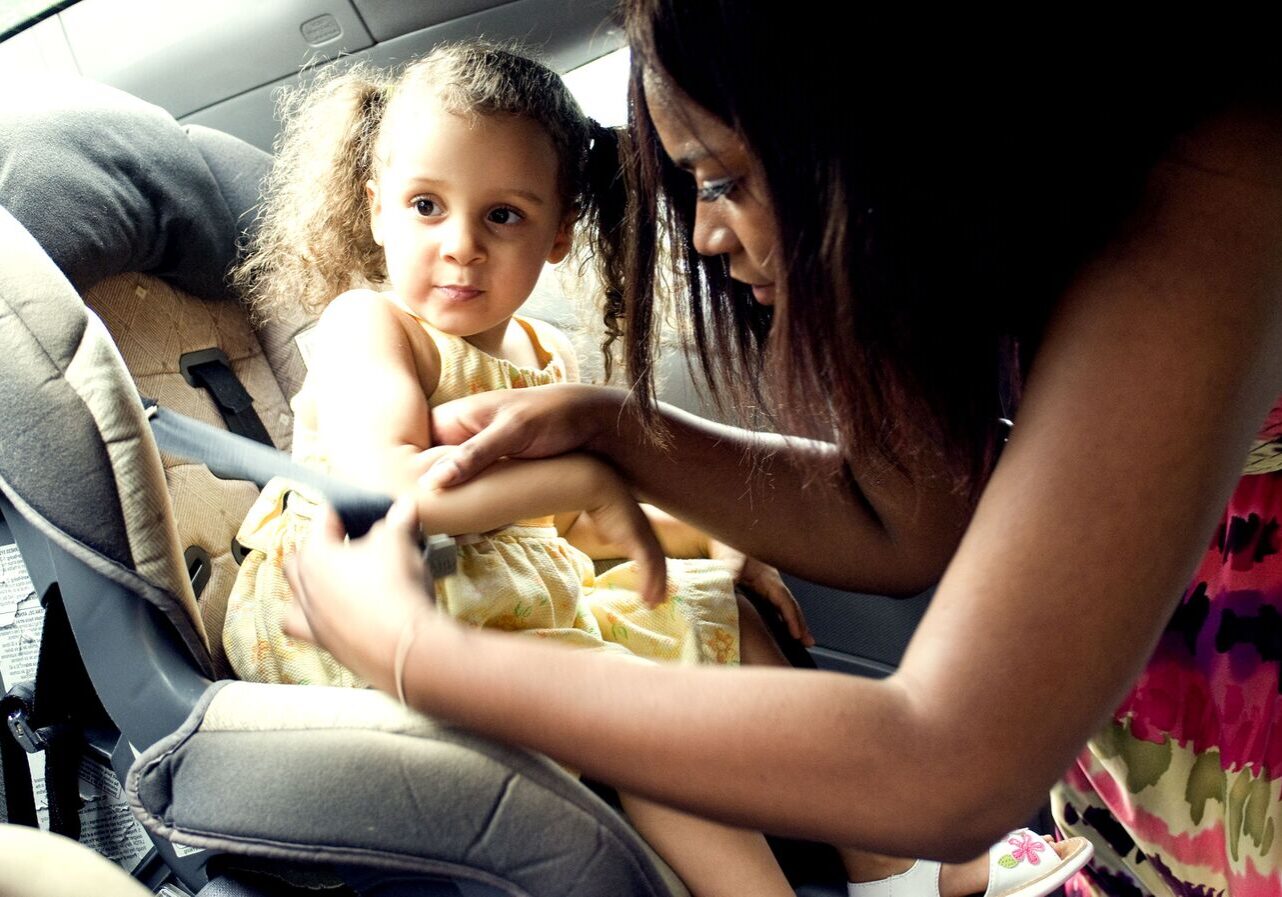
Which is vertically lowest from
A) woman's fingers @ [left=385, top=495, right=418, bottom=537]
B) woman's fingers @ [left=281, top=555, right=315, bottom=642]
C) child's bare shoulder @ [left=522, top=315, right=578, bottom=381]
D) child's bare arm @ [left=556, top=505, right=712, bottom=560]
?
child's bare arm @ [left=556, top=505, right=712, bottom=560]

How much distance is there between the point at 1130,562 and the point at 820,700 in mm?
185

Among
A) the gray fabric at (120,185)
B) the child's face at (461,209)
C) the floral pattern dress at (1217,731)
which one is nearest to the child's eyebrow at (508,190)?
the child's face at (461,209)

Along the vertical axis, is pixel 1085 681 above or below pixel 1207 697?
above

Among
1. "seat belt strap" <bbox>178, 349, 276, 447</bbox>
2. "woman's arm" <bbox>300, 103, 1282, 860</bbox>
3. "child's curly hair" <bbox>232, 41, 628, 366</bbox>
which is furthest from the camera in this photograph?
"seat belt strap" <bbox>178, 349, 276, 447</bbox>

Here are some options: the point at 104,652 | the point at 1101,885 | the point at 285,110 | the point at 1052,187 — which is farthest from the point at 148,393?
the point at 1101,885

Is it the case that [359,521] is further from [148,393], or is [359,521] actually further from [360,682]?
[148,393]

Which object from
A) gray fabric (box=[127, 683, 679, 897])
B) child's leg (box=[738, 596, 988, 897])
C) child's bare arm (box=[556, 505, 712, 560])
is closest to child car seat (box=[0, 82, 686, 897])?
gray fabric (box=[127, 683, 679, 897])

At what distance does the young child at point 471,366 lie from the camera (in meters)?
1.03

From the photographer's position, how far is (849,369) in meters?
0.77

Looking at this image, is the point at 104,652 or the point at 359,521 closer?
the point at 359,521

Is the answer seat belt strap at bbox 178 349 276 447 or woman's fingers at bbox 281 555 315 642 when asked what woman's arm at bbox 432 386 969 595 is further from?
seat belt strap at bbox 178 349 276 447

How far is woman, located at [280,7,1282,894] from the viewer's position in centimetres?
64

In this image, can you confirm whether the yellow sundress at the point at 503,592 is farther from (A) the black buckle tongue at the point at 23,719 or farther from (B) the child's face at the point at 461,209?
(A) the black buckle tongue at the point at 23,719

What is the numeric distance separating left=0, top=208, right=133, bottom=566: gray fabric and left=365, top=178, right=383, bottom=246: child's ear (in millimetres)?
349
